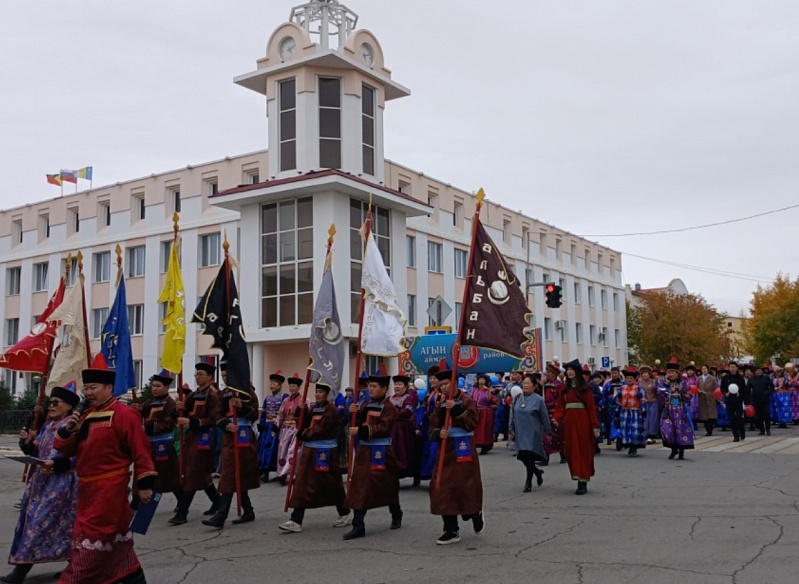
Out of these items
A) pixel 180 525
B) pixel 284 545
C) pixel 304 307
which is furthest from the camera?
pixel 304 307

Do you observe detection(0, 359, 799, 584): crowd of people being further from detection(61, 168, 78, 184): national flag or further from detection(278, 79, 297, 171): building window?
detection(61, 168, 78, 184): national flag

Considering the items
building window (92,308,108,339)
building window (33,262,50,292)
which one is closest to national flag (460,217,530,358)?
building window (92,308,108,339)

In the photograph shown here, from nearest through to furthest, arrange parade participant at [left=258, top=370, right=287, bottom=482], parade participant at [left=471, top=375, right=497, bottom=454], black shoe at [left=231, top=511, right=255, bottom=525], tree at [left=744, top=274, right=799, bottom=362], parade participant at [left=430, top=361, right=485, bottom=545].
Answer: parade participant at [left=430, top=361, right=485, bottom=545] < black shoe at [left=231, top=511, right=255, bottom=525] < parade participant at [left=258, top=370, right=287, bottom=482] < parade participant at [left=471, top=375, right=497, bottom=454] < tree at [left=744, top=274, right=799, bottom=362]

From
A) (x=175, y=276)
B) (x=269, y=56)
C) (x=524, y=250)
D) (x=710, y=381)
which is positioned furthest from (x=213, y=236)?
(x=175, y=276)

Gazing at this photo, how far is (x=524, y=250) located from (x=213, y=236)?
759 inches

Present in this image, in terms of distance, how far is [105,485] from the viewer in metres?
6.59

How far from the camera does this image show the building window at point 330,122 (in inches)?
1200

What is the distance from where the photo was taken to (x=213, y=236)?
38406 mm

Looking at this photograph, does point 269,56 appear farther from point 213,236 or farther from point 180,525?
point 180,525

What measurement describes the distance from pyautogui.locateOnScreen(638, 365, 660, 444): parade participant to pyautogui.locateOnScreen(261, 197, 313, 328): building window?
1415 centimetres

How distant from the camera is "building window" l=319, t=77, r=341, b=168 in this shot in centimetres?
3047

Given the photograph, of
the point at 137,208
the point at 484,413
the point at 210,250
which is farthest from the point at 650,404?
the point at 137,208

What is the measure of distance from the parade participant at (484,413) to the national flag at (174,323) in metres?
8.75

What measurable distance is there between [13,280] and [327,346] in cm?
4126
